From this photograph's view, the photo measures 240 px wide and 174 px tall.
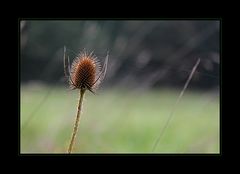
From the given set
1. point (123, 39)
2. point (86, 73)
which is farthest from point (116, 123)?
point (123, 39)

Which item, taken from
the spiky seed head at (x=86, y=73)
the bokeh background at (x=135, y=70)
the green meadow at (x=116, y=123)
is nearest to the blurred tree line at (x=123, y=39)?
the bokeh background at (x=135, y=70)

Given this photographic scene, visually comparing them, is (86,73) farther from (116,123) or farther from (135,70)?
(135,70)

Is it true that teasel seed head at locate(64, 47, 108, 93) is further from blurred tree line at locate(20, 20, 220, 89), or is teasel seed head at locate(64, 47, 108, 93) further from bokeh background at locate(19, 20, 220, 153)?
blurred tree line at locate(20, 20, 220, 89)

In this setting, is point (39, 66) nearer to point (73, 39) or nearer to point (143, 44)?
point (73, 39)

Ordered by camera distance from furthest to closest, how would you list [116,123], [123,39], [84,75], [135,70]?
[123,39], [135,70], [116,123], [84,75]

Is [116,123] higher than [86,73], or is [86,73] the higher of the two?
[116,123]
